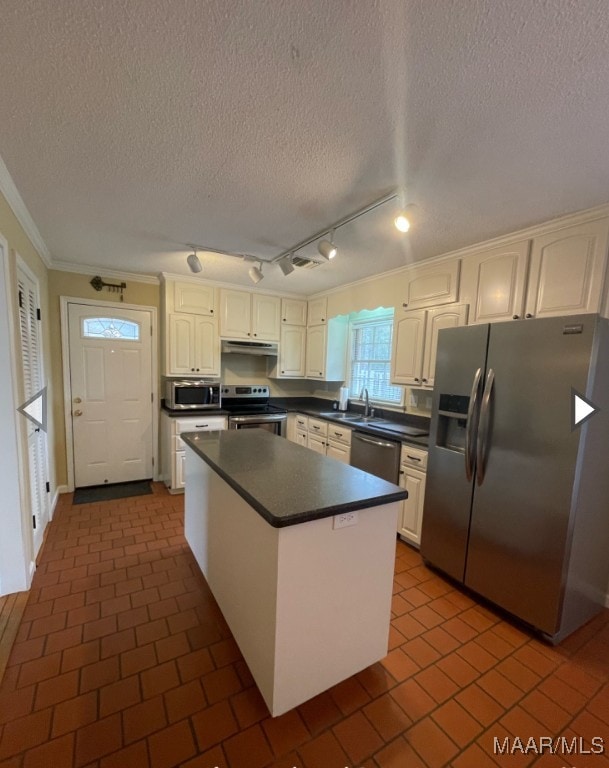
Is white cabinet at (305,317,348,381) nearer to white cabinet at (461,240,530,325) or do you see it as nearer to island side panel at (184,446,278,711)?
white cabinet at (461,240,530,325)

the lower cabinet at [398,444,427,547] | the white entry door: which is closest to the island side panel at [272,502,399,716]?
the lower cabinet at [398,444,427,547]

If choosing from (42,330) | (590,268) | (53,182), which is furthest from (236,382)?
(590,268)

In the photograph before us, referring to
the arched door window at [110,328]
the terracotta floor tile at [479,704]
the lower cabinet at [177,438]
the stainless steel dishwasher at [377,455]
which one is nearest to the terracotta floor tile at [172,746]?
the terracotta floor tile at [479,704]

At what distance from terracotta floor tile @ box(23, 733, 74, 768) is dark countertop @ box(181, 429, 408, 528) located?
3.52 feet

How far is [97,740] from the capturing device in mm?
1224

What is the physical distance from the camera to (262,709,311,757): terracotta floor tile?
4.02ft

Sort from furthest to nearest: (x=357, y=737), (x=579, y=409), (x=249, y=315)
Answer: (x=249, y=315) → (x=579, y=409) → (x=357, y=737)

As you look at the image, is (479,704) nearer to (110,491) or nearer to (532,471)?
(532,471)

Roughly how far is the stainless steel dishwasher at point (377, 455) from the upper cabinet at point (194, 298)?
2220mm

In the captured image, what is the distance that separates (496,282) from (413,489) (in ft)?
5.56

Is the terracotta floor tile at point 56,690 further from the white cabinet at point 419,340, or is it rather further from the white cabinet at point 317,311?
the white cabinet at point 317,311

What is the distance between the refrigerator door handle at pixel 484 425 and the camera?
1.93m

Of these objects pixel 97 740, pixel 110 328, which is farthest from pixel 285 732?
pixel 110 328

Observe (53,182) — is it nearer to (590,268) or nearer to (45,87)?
(45,87)
